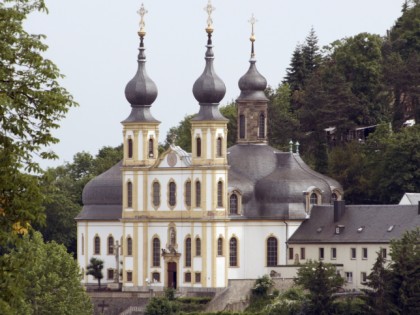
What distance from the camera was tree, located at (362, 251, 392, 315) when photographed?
83.4m

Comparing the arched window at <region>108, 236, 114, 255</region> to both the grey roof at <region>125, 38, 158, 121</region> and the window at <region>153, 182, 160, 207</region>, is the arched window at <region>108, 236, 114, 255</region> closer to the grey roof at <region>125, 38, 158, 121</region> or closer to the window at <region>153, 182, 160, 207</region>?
the window at <region>153, 182, 160, 207</region>

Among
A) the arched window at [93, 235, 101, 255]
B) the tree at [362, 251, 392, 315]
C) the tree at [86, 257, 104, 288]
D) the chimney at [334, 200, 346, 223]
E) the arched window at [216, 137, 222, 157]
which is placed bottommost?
the tree at [362, 251, 392, 315]

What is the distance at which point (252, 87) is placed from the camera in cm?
10175

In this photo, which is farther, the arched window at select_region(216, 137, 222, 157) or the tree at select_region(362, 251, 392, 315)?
the arched window at select_region(216, 137, 222, 157)

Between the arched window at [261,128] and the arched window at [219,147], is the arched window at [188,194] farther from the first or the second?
the arched window at [261,128]

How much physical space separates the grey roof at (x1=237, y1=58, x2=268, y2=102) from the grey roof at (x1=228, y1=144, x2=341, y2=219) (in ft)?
9.30

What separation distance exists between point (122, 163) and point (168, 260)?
629 cm

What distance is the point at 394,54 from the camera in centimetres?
12075

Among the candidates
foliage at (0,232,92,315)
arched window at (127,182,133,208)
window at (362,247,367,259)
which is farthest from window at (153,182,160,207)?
window at (362,247,367,259)

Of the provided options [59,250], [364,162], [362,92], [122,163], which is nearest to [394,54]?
[362,92]

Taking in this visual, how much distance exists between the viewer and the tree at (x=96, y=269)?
330 feet

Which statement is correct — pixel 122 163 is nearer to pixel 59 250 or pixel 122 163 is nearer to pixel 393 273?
pixel 59 250

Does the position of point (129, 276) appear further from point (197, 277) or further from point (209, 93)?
point (209, 93)

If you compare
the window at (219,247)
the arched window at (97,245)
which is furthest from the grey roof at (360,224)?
the arched window at (97,245)
